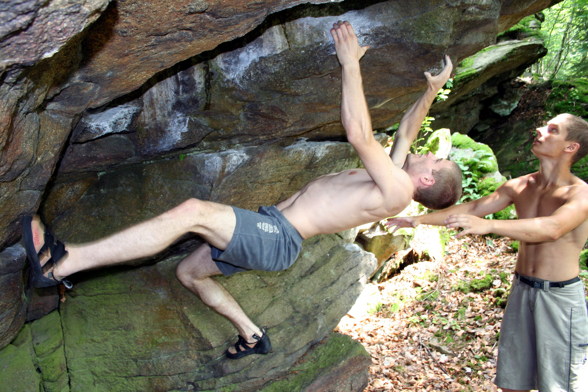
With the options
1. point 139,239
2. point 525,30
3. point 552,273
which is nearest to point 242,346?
point 139,239

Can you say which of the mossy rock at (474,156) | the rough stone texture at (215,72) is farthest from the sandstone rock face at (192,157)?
the mossy rock at (474,156)

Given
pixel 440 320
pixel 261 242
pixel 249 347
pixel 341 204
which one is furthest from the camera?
pixel 440 320

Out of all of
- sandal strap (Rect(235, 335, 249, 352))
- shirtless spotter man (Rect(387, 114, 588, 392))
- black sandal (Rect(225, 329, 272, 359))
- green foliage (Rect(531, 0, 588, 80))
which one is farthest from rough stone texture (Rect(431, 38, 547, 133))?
sandal strap (Rect(235, 335, 249, 352))

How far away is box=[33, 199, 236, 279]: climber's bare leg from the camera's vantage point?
3373mm

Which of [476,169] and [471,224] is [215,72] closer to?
[471,224]

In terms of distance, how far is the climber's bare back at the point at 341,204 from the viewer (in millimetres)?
4008

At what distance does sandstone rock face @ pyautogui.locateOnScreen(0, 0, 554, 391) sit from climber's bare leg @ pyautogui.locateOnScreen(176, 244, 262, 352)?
0.99 feet

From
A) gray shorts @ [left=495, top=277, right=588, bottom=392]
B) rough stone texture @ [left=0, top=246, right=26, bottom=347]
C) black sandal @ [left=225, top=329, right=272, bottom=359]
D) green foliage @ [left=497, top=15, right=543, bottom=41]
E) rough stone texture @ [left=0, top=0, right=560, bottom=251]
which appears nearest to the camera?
rough stone texture @ [left=0, top=0, right=560, bottom=251]

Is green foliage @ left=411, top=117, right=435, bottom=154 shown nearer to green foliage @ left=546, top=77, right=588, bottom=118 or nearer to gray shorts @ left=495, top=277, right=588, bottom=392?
green foliage @ left=546, top=77, right=588, bottom=118

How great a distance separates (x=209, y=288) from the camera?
4898 millimetres

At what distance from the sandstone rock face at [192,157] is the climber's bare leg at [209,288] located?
30 cm

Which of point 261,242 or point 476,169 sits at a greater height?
point 261,242

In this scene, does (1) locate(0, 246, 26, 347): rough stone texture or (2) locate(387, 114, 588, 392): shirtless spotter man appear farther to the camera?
(2) locate(387, 114, 588, 392): shirtless spotter man

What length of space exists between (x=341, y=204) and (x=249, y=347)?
7.37 ft
